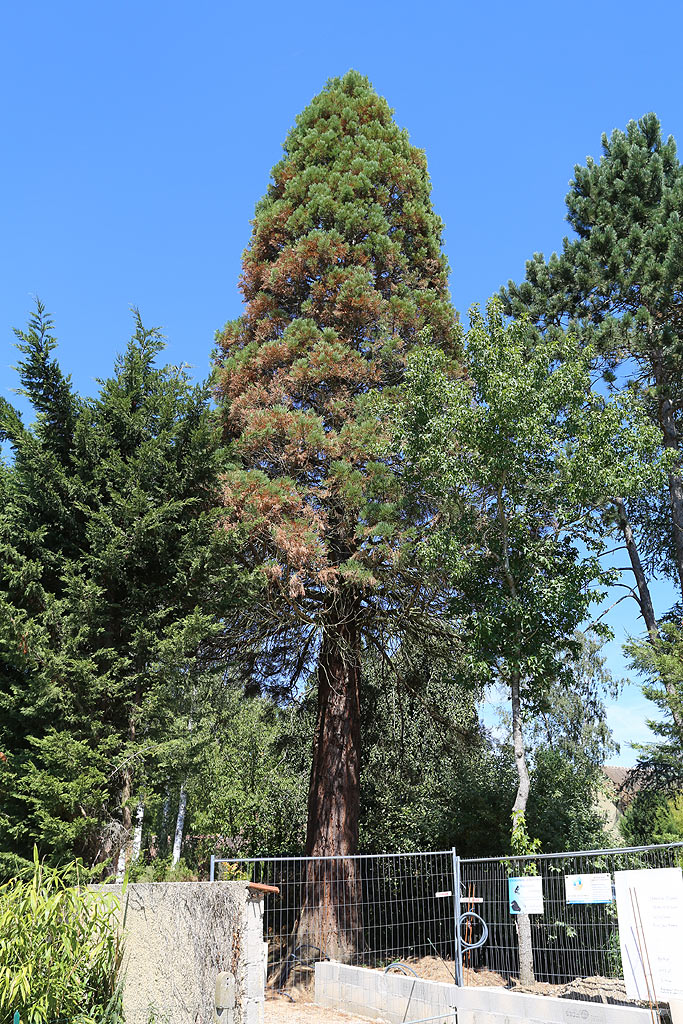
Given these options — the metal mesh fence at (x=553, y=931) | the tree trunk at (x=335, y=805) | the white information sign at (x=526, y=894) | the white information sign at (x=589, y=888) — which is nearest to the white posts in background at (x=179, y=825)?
the tree trunk at (x=335, y=805)

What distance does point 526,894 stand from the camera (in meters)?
8.30

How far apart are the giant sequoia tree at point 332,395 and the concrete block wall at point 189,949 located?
598cm

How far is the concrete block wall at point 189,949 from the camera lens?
5.18m

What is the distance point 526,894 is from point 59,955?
496 centimetres

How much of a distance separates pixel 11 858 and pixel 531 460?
8910 millimetres

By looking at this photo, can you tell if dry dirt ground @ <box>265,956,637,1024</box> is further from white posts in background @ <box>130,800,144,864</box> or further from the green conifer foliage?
the green conifer foliage

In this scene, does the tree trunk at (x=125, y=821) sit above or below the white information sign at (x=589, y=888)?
above

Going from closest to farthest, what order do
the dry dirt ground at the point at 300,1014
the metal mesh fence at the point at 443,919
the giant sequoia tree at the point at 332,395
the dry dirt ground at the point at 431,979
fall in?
the dry dirt ground at the point at 431,979 < the metal mesh fence at the point at 443,919 < the dry dirt ground at the point at 300,1014 < the giant sequoia tree at the point at 332,395

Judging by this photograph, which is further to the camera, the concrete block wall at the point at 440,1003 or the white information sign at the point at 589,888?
the white information sign at the point at 589,888

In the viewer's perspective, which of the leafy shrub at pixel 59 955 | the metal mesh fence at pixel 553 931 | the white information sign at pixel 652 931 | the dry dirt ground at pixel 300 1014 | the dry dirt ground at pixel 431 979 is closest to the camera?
the leafy shrub at pixel 59 955

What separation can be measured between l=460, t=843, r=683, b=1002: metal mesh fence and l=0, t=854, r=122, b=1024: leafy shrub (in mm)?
4325

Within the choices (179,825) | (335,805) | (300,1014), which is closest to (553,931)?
(300,1014)

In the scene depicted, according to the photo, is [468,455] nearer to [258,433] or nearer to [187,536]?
[258,433]

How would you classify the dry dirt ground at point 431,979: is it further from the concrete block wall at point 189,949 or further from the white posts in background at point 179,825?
the white posts in background at point 179,825
